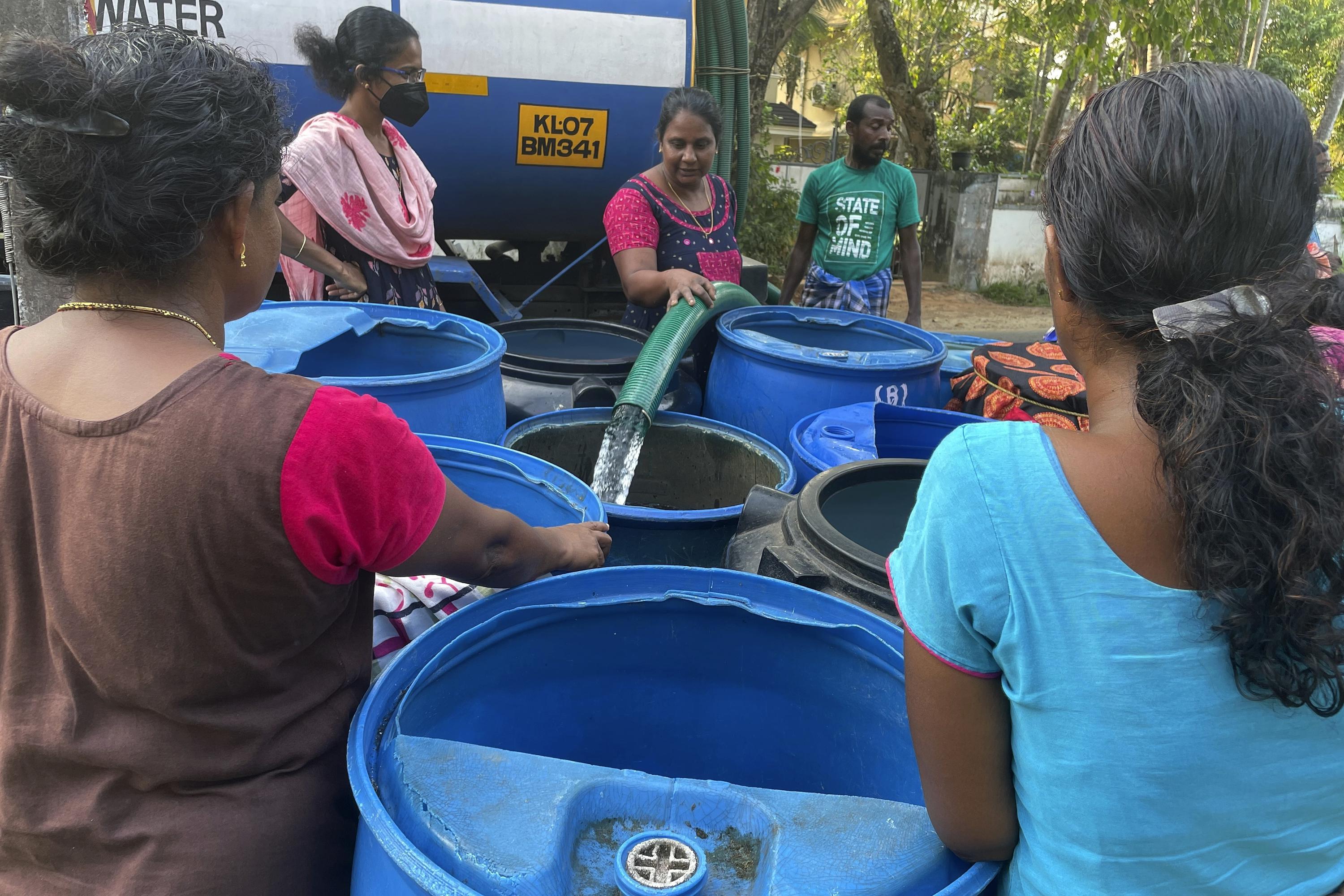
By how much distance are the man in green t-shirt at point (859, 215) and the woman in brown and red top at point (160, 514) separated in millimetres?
Answer: 3550

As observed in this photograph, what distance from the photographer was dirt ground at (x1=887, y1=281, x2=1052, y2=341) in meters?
9.52

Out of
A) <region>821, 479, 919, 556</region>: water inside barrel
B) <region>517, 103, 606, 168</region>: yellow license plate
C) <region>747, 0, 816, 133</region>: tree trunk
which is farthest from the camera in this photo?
<region>747, 0, 816, 133</region>: tree trunk

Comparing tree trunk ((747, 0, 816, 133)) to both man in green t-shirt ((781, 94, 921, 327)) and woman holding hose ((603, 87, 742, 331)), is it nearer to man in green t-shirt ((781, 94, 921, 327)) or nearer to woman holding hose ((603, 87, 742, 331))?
man in green t-shirt ((781, 94, 921, 327))

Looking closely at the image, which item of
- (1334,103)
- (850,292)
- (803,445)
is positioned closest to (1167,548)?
(803,445)

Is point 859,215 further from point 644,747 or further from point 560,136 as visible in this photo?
point 644,747

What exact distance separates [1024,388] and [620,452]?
102cm

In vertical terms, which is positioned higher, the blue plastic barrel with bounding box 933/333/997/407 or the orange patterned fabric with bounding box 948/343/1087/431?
the orange patterned fabric with bounding box 948/343/1087/431

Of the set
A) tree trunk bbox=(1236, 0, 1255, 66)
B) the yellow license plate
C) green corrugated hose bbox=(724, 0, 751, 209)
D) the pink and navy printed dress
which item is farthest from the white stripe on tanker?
tree trunk bbox=(1236, 0, 1255, 66)

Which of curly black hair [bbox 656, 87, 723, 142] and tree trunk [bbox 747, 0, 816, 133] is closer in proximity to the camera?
curly black hair [bbox 656, 87, 723, 142]

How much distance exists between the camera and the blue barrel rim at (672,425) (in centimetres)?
201

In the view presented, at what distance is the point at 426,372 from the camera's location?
7.42 feet

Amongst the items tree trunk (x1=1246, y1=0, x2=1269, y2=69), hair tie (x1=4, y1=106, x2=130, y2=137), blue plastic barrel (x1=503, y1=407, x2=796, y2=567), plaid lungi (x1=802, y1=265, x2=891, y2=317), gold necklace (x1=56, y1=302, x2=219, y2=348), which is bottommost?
blue plastic barrel (x1=503, y1=407, x2=796, y2=567)

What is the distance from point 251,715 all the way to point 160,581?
0.19 m

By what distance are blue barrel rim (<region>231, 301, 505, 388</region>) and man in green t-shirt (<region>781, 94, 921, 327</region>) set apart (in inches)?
94.0
